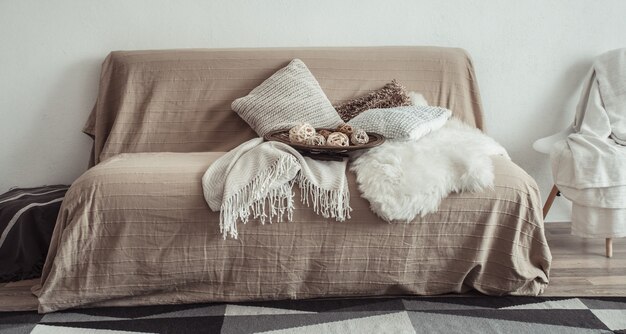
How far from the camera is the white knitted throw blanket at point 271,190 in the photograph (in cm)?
191

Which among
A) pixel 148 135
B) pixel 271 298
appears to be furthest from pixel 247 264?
pixel 148 135

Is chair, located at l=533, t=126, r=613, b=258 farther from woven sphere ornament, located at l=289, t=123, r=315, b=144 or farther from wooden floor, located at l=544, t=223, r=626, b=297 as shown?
woven sphere ornament, located at l=289, t=123, r=315, b=144

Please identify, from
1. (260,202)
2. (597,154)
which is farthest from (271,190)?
(597,154)

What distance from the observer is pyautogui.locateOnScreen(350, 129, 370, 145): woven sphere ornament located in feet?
6.93

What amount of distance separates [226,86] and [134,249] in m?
0.95

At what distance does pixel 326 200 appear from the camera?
192 cm

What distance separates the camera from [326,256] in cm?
197

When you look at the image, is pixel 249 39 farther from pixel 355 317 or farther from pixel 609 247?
pixel 609 247

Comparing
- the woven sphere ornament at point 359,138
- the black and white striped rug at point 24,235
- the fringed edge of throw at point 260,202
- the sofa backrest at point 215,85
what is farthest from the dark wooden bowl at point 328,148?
the black and white striped rug at point 24,235

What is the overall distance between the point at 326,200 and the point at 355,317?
40cm

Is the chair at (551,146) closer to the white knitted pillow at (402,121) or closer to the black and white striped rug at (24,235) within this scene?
the white knitted pillow at (402,121)

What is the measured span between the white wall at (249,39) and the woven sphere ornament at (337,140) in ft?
2.75

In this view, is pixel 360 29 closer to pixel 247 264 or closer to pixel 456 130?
pixel 456 130

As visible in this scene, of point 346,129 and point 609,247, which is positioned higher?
point 346,129
